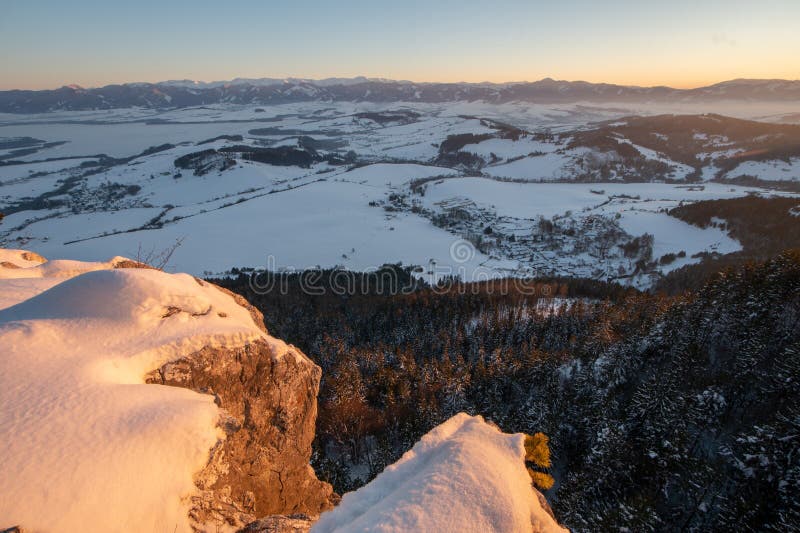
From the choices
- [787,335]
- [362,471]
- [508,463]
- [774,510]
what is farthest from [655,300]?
[508,463]

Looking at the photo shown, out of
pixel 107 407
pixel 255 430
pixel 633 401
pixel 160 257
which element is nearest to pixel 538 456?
pixel 255 430

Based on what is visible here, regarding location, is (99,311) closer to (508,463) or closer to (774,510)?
(508,463)

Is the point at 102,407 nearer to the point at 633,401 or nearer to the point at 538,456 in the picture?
the point at 538,456

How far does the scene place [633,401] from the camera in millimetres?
39156

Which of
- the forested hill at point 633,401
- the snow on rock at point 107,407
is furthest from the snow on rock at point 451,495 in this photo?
the forested hill at point 633,401

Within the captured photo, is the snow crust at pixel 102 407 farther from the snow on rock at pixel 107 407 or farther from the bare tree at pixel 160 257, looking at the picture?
the bare tree at pixel 160 257

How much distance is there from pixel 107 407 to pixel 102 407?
0.11 m


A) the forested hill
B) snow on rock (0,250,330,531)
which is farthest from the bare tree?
the forested hill

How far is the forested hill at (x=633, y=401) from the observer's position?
26.7 metres

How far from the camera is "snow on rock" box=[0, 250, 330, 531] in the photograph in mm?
8664

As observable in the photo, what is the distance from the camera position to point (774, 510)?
22469 mm

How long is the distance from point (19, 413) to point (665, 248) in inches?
6232

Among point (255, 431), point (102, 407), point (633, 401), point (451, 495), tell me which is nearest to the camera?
point (451, 495)

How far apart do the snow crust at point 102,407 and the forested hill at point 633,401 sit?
80.5 ft
